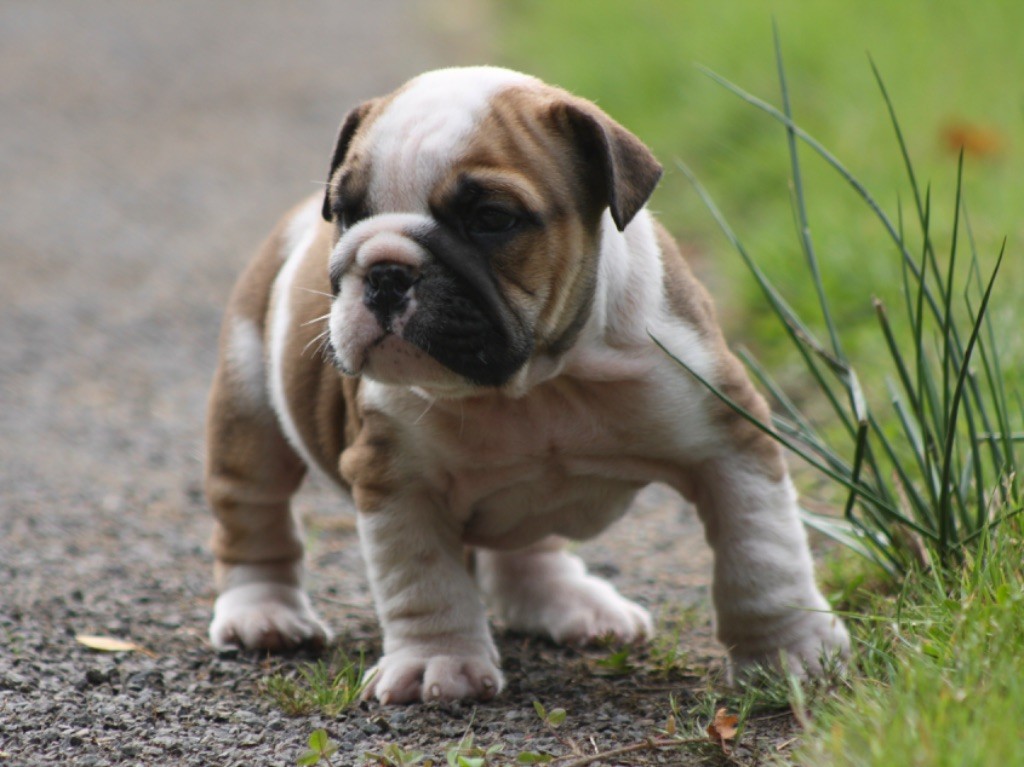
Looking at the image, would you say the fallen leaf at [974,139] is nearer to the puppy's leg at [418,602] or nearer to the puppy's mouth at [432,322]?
the puppy's leg at [418,602]

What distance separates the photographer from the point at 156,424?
6.27m

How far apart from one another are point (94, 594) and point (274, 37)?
12.5 m

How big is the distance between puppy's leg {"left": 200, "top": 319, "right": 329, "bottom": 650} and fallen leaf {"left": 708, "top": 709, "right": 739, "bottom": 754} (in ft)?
4.70

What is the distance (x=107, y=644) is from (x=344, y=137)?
1467mm

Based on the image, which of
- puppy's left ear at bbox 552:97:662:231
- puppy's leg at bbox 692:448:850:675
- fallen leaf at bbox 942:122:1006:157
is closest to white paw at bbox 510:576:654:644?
puppy's leg at bbox 692:448:850:675

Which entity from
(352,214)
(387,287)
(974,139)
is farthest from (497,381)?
(974,139)

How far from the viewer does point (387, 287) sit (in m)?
3.02

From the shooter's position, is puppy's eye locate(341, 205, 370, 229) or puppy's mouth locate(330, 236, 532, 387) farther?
puppy's eye locate(341, 205, 370, 229)

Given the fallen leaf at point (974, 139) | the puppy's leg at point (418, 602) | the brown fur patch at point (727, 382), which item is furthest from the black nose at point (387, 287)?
the fallen leaf at point (974, 139)

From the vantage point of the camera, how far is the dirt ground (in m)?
3.26

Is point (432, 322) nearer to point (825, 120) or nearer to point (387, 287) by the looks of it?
point (387, 287)

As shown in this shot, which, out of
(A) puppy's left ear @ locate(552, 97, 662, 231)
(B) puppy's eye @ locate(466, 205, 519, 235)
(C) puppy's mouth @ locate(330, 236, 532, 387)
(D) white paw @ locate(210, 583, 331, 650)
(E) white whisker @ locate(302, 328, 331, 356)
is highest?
(A) puppy's left ear @ locate(552, 97, 662, 231)

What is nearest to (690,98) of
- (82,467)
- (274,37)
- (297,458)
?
(82,467)

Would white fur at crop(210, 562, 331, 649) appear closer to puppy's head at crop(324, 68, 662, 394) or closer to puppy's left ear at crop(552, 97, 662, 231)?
puppy's head at crop(324, 68, 662, 394)
